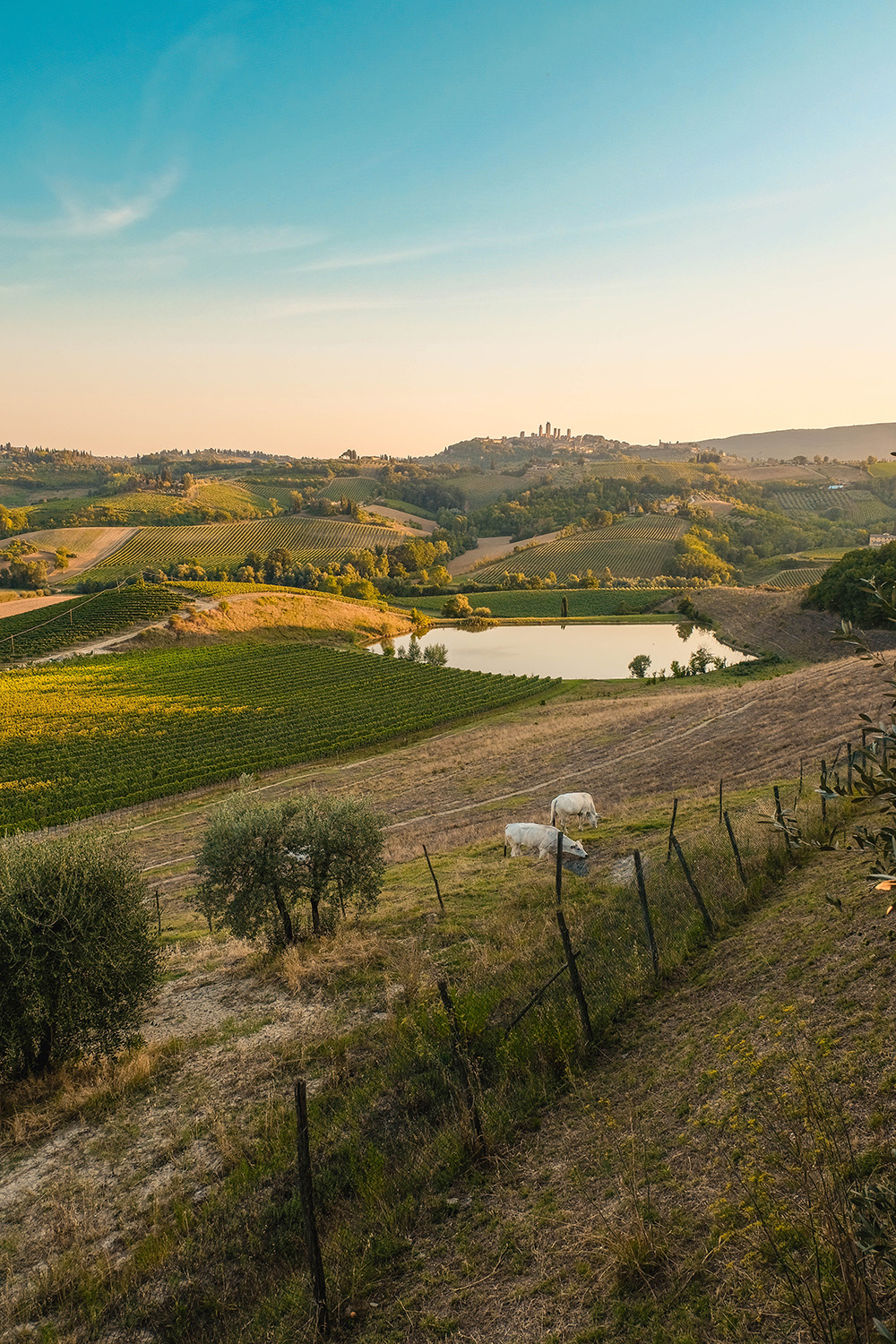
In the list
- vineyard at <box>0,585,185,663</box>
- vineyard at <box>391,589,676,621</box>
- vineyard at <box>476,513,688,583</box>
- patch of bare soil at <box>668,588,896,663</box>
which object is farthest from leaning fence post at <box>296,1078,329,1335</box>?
vineyard at <box>476,513,688,583</box>

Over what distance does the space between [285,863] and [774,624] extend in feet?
270

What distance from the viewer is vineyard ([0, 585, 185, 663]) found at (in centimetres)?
8438

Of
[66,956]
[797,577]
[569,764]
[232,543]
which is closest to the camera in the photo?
[66,956]

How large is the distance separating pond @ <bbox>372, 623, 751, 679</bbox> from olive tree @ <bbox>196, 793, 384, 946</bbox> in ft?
207

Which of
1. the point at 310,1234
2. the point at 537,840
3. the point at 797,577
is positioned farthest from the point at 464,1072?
the point at 797,577

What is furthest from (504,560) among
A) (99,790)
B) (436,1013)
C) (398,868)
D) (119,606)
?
(436,1013)

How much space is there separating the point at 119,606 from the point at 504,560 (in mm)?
104727

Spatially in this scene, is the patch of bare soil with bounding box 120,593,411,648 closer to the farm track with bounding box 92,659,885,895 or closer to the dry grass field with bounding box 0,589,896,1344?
the farm track with bounding box 92,659,885,895

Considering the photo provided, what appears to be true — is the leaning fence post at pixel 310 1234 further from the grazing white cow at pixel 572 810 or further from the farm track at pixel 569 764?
the farm track at pixel 569 764

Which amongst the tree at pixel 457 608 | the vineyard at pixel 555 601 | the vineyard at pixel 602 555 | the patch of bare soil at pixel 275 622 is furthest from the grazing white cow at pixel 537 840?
the vineyard at pixel 602 555

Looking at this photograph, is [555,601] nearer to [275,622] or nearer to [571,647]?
[571,647]

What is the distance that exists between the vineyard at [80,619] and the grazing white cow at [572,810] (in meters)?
78.2

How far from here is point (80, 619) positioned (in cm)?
9444

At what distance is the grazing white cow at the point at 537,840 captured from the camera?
64.1 ft
